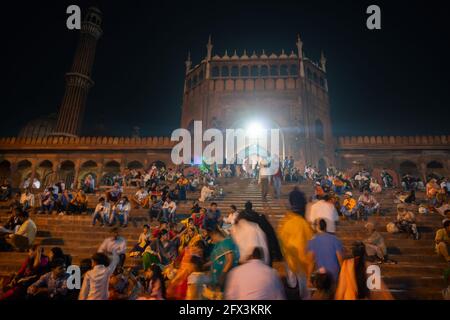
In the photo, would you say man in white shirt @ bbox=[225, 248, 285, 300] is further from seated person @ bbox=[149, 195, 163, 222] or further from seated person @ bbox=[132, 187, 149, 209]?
seated person @ bbox=[132, 187, 149, 209]

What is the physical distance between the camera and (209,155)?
20.6m

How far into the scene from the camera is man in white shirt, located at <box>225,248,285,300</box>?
105 inches

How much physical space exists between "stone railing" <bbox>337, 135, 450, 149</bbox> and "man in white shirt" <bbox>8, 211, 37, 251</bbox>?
64.5 feet

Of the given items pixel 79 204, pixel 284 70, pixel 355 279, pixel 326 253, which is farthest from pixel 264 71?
pixel 355 279

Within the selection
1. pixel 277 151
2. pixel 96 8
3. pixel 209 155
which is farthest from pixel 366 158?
pixel 96 8

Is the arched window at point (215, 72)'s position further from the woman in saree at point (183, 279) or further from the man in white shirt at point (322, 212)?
the woman in saree at point (183, 279)

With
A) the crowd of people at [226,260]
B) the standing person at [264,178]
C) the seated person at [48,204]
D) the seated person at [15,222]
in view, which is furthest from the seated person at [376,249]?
the seated person at [48,204]

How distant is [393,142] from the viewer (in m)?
20.7

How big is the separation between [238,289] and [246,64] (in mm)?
22668

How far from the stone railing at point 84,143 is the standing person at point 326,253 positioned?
19116mm

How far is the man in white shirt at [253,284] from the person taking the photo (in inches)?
105

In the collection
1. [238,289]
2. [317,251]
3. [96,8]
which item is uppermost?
[96,8]

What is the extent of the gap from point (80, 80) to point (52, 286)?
24.5 meters
